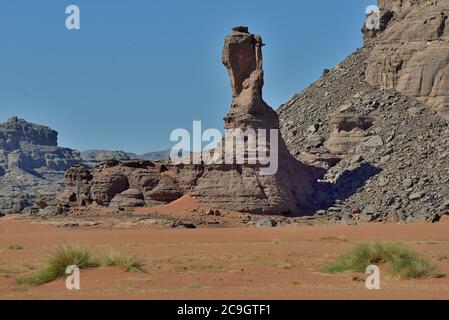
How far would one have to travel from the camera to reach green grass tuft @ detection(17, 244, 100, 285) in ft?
88.5

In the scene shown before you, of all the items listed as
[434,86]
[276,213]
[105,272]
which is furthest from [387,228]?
[434,86]

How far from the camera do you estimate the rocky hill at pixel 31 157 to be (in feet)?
480

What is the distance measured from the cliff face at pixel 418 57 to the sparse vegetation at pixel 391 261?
58.8 m

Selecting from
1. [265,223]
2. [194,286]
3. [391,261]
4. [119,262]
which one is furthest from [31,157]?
[194,286]

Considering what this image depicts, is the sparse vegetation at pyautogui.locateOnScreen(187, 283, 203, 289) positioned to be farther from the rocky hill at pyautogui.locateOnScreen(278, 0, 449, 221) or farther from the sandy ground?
the rocky hill at pyautogui.locateOnScreen(278, 0, 449, 221)

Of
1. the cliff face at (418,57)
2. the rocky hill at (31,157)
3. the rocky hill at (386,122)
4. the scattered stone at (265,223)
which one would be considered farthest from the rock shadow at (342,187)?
the rocky hill at (31,157)

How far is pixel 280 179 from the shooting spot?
215 feet

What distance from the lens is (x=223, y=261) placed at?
34.5 metres

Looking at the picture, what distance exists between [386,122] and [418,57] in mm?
10031

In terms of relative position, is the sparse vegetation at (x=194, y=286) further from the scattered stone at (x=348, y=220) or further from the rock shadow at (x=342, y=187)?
the rock shadow at (x=342, y=187)

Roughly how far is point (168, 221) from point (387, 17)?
5772 cm

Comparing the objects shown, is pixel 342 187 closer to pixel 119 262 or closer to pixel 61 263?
pixel 119 262

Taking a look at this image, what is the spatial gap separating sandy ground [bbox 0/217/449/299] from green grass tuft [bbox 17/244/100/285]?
→ 19.7 inches

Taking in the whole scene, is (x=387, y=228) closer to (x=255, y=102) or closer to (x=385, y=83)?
(x=255, y=102)
